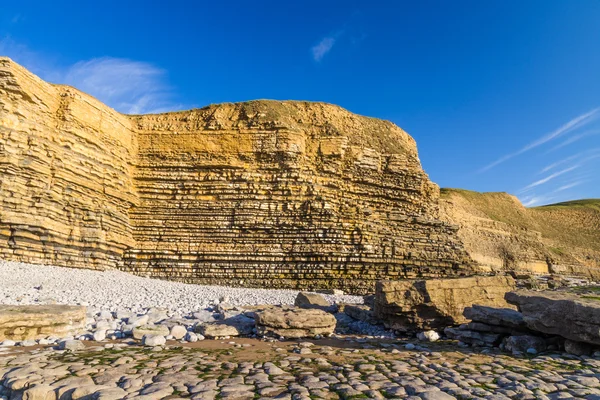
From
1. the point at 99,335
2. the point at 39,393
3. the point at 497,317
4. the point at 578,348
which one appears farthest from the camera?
the point at 497,317

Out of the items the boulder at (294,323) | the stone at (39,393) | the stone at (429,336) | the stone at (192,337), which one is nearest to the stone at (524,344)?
the stone at (429,336)

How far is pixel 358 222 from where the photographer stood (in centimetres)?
2130

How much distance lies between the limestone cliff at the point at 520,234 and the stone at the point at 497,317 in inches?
1271

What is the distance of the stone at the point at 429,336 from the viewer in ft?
28.0

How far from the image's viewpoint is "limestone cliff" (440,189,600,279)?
141 feet

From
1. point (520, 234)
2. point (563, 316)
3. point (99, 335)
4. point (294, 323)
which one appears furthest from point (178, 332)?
point (520, 234)

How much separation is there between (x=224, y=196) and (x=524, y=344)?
1661 cm

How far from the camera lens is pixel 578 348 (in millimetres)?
6684

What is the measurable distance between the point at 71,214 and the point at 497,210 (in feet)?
176

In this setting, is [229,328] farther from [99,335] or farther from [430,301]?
[430,301]

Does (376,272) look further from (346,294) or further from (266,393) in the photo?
(266,393)

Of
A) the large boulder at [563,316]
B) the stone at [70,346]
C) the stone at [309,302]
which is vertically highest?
the large boulder at [563,316]

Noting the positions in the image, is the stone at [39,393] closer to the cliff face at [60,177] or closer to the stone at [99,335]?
the stone at [99,335]

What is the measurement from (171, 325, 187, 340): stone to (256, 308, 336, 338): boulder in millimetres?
1622
